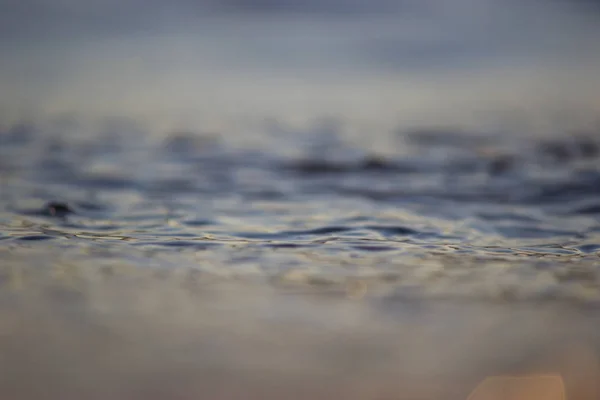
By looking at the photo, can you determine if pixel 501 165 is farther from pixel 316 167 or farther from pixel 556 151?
pixel 316 167

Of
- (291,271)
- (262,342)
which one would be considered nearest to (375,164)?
(291,271)

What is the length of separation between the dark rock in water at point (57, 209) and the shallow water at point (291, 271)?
2 centimetres

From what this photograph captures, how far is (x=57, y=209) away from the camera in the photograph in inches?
201

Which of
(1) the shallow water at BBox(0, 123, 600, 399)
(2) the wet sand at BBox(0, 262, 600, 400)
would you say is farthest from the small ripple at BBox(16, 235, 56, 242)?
(2) the wet sand at BBox(0, 262, 600, 400)

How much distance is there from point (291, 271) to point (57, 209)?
186cm

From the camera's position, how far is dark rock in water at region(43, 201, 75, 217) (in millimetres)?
5023

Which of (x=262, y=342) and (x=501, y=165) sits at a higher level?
(x=501, y=165)

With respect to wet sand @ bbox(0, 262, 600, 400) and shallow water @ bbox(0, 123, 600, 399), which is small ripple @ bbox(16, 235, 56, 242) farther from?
wet sand @ bbox(0, 262, 600, 400)

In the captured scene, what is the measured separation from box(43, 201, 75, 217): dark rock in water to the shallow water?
0.02m

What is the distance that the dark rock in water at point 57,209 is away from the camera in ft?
16.5

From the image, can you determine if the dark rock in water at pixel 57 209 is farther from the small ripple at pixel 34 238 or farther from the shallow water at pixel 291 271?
the small ripple at pixel 34 238

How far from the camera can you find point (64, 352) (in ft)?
9.26

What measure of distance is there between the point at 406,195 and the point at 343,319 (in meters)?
2.69

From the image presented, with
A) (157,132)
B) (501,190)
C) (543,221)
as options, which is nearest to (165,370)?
(543,221)
